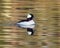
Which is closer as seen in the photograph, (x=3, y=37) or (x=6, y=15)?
(x=3, y=37)

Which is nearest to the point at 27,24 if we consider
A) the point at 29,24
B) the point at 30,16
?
the point at 29,24

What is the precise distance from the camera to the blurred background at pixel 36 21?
2018mm

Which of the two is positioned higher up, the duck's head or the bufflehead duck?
the duck's head

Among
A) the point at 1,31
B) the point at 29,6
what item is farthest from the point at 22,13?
the point at 1,31

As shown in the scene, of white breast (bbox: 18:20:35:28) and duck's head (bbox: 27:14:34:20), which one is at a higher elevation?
duck's head (bbox: 27:14:34:20)

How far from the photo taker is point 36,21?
2158 millimetres

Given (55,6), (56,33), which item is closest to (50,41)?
(56,33)

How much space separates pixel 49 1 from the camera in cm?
239

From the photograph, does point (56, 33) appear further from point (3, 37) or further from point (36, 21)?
point (3, 37)

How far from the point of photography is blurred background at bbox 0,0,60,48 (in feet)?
6.62

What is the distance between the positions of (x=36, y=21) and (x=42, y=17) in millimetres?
66

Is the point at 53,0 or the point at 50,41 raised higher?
the point at 53,0

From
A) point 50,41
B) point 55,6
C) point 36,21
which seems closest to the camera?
point 50,41

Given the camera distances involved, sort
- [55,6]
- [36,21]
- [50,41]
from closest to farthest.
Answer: [50,41] → [36,21] → [55,6]
